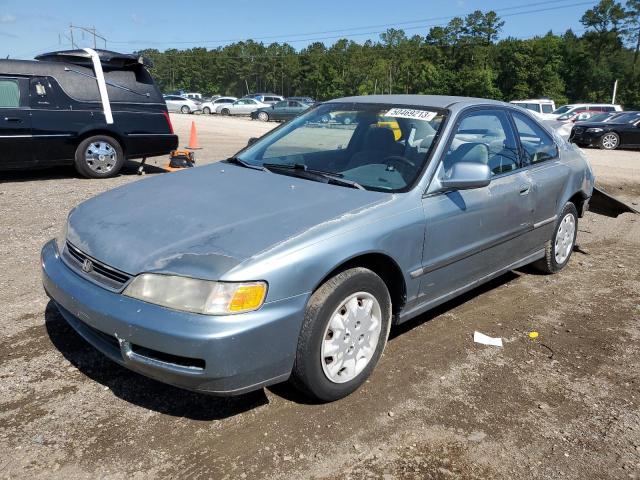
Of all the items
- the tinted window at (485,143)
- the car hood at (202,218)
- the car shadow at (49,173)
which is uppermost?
the tinted window at (485,143)

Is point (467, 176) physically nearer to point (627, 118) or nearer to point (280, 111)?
point (627, 118)

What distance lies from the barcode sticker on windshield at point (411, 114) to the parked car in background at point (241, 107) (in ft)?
136

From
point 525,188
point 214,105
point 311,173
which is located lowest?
point 214,105

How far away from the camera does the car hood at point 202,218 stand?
8.52ft

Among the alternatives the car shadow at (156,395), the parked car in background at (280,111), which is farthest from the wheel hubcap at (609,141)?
the parked car in background at (280,111)

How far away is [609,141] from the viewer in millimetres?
18453

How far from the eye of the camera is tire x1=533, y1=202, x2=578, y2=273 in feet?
16.3

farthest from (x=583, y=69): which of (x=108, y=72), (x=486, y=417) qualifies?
(x=486, y=417)

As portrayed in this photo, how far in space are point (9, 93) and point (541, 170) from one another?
7617 mm

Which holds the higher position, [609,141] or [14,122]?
[14,122]

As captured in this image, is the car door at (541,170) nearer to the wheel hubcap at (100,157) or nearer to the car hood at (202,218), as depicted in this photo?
the car hood at (202,218)

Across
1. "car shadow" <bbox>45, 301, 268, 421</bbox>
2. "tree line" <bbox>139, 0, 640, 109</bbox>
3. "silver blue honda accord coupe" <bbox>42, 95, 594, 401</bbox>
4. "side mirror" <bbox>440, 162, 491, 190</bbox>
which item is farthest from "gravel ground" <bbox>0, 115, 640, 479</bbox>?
"tree line" <bbox>139, 0, 640, 109</bbox>

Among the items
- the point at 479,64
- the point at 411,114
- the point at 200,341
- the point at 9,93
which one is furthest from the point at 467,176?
the point at 479,64

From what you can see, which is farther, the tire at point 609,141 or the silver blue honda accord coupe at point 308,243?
the tire at point 609,141
